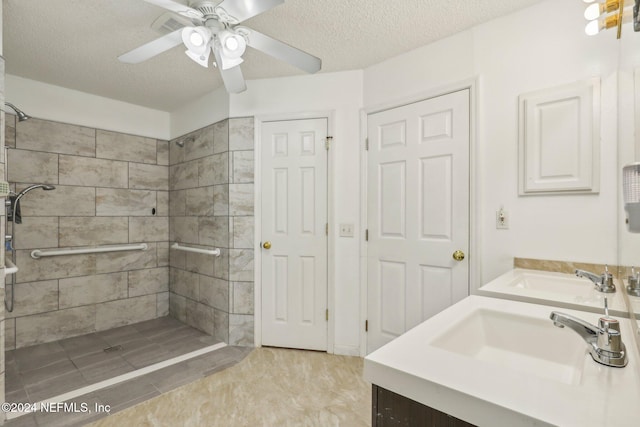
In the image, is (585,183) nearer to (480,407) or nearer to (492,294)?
(492,294)

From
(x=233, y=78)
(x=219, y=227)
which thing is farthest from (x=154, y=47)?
(x=219, y=227)

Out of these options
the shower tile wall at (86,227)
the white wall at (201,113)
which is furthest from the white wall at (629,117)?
the shower tile wall at (86,227)

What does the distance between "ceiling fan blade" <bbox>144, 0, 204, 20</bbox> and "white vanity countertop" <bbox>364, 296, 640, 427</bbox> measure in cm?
157

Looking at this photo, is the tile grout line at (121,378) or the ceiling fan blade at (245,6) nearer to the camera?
the ceiling fan blade at (245,6)

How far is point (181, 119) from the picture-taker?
132 inches

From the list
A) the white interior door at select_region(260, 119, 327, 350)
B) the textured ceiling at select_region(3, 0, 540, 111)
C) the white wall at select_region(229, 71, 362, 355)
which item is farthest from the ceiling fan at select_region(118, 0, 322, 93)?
the white interior door at select_region(260, 119, 327, 350)

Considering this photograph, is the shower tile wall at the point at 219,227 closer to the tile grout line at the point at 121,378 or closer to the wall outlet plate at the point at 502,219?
the tile grout line at the point at 121,378

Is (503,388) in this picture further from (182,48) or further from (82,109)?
(82,109)

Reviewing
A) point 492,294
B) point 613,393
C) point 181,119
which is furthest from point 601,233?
point 181,119

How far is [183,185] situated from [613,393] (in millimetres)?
3445

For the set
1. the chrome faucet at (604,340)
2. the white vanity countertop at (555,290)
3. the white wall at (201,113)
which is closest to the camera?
the chrome faucet at (604,340)

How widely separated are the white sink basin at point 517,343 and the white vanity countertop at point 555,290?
20 centimetres

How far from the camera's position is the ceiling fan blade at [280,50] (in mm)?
1527

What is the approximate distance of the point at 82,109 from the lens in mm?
2934
